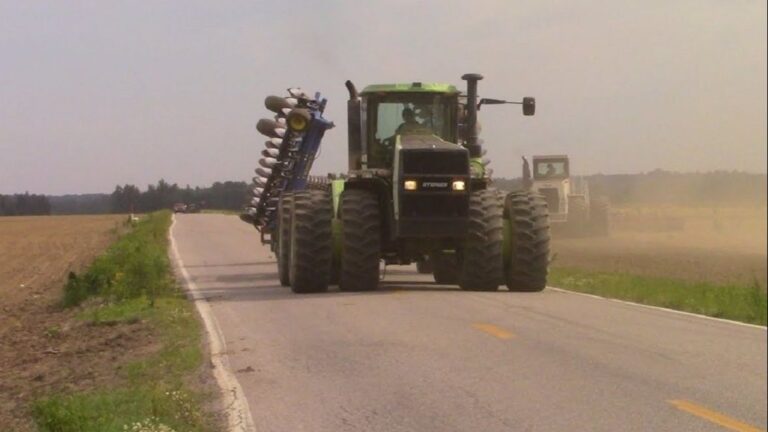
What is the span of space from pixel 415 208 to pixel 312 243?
192 cm

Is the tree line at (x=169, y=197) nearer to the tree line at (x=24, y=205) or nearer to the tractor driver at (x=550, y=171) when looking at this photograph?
the tree line at (x=24, y=205)

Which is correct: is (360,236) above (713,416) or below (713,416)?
above

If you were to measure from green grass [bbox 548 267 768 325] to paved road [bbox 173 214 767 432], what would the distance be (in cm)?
112

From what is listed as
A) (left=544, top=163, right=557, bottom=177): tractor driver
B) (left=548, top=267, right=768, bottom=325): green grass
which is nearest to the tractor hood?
(left=548, top=267, right=768, bottom=325): green grass

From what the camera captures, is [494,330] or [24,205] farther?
[494,330]

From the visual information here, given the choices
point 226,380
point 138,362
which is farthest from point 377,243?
point 226,380

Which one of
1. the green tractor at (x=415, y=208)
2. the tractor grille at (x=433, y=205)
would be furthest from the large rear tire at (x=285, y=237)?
the tractor grille at (x=433, y=205)

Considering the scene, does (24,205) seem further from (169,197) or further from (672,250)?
(672,250)

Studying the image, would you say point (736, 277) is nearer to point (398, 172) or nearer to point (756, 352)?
point (398, 172)

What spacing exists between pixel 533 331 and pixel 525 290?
19.1ft

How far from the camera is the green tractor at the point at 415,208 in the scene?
18328 mm

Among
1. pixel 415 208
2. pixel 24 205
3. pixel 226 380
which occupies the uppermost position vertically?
pixel 24 205


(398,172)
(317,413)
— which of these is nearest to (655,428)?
(317,413)

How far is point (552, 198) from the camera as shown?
44281mm
